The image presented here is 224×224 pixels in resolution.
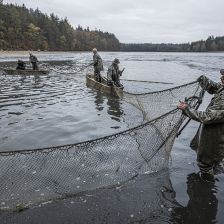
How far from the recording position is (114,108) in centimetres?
1527

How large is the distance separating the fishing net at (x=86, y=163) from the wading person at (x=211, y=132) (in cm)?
73

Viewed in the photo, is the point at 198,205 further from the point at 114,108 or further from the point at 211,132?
the point at 114,108

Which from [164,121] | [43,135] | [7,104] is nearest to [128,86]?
[7,104]

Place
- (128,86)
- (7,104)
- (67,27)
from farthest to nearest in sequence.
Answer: (67,27), (128,86), (7,104)

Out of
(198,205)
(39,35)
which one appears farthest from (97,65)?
(39,35)

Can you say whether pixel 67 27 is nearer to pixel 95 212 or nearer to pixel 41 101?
pixel 41 101

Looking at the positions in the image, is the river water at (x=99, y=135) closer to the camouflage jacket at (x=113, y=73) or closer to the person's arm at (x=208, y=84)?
the camouflage jacket at (x=113, y=73)

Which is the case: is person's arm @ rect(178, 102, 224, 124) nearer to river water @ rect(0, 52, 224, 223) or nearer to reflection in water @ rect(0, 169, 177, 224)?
river water @ rect(0, 52, 224, 223)

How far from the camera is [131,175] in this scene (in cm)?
729

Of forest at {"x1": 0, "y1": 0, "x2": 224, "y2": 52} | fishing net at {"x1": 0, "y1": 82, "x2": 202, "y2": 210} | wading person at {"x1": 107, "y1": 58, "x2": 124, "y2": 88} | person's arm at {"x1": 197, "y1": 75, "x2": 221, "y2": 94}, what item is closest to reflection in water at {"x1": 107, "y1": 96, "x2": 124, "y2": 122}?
wading person at {"x1": 107, "y1": 58, "x2": 124, "y2": 88}

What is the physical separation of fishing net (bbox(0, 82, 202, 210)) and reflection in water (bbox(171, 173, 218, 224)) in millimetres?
946

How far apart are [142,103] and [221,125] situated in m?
5.24

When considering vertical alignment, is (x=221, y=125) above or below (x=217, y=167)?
above

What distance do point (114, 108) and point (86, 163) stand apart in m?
8.37
